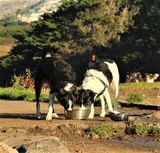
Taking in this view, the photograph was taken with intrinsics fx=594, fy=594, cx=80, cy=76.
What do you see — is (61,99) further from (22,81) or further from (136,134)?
(22,81)

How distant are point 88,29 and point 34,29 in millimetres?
5079

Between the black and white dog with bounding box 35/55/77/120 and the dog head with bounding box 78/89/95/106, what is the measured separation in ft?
1.19

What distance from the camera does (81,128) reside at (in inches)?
518

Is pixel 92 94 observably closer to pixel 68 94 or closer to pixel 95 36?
pixel 68 94

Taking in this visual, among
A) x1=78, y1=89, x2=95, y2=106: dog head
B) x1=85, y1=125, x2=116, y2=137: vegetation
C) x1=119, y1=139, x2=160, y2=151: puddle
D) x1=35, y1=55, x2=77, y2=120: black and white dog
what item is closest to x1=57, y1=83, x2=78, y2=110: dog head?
x1=35, y1=55, x2=77, y2=120: black and white dog

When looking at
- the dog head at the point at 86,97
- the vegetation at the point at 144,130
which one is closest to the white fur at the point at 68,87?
the dog head at the point at 86,97

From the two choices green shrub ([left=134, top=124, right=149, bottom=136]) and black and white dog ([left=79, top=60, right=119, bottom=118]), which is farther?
black and white dog ([left=79, top=60, right=119, bottom=118])

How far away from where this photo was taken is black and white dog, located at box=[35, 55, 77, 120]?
48.3 feet

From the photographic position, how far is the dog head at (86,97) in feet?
49.8

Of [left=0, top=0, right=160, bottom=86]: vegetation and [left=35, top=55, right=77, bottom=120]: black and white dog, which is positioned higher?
[left=0, top=0, right=160, bottom=86]: vegetation

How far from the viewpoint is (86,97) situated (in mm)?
15242

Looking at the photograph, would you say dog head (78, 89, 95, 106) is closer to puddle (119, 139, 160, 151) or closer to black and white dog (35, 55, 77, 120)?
black and white dog (35, 55, 77, 120)

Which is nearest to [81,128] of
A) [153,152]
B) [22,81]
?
[153,152]

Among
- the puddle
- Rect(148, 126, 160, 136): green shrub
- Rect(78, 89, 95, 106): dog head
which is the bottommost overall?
the puddle
